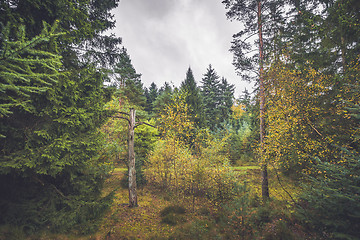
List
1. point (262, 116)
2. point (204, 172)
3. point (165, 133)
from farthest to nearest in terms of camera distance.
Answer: point (262, 116)
point (165, 133)
point (204, 172)

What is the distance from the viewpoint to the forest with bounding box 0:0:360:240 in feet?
10.4

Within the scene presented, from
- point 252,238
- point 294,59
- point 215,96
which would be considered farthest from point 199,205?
point 215,96

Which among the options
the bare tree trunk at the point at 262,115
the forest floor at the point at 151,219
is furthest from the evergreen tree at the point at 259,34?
the forest floor at the point at 151,219

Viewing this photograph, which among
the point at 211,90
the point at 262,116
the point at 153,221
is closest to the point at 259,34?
the point at 262,116

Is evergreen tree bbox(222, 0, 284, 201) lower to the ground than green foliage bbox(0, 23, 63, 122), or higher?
higher

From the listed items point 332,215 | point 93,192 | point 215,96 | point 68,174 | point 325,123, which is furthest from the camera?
point 215,96

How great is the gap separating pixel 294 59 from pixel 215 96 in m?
32.3

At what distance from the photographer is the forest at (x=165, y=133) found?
3.18 metres

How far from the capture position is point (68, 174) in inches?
194

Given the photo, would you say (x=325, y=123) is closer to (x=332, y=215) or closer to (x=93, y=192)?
(x=332, y=215)

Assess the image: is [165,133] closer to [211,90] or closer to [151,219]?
[151,219]

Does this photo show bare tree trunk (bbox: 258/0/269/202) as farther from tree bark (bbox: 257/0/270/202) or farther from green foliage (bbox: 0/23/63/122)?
green foliage (bbox: 0/23/63/122)

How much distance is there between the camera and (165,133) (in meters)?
8.12

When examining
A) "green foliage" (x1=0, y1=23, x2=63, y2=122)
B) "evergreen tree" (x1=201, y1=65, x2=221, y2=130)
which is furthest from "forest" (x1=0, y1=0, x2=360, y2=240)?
"evergreen tree" (x1=201, y1=65, x2=221, y2=130)
